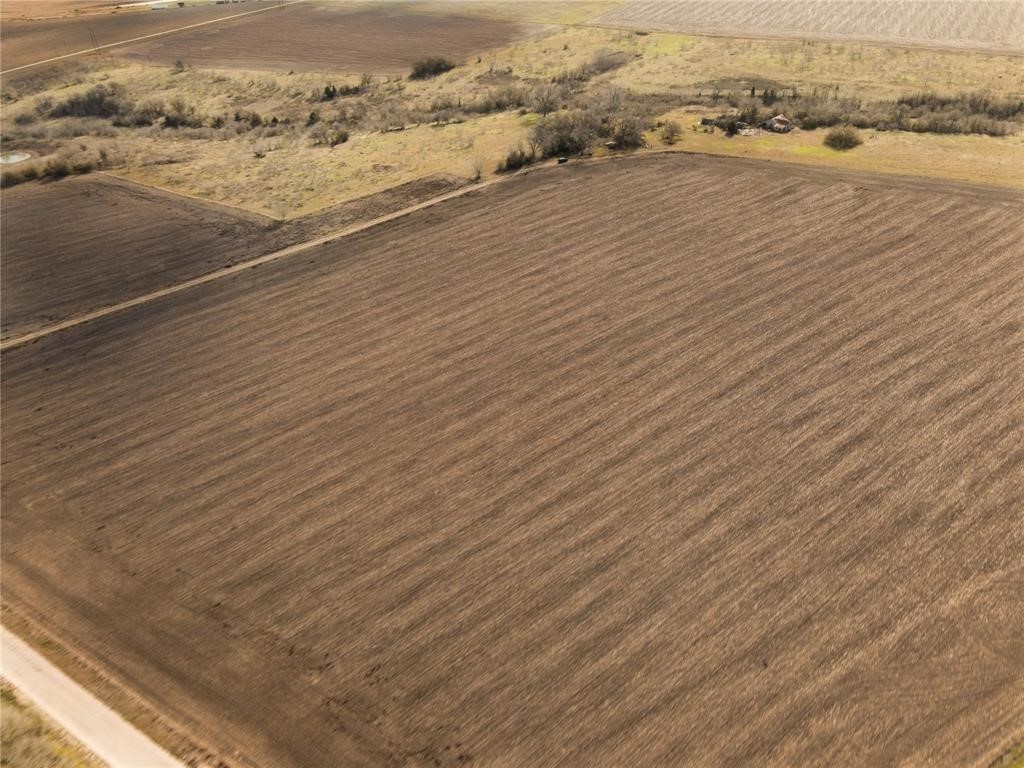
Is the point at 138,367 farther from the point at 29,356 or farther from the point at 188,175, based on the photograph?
the point at 188,175

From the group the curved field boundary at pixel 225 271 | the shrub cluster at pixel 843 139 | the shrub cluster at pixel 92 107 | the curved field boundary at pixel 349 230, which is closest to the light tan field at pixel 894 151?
the shrub cluster at pixel 843 139

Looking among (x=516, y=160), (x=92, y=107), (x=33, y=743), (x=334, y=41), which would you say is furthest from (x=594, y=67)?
(x=33, y=743)

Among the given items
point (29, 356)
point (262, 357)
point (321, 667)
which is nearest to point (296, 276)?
point (262, 357)

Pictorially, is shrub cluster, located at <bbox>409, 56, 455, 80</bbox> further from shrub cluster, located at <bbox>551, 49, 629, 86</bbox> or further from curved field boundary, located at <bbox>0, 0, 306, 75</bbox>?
curved field boundary, located at <bbox>0, 0, 306, 75</bbox>

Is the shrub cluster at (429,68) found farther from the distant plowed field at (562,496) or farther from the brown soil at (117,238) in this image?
the distant plowed field at (562,496)

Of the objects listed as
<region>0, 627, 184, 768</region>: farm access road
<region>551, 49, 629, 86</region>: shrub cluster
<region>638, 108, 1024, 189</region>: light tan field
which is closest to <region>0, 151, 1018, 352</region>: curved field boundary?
<region>638, 108, 1024, 189</region>: light tan field
